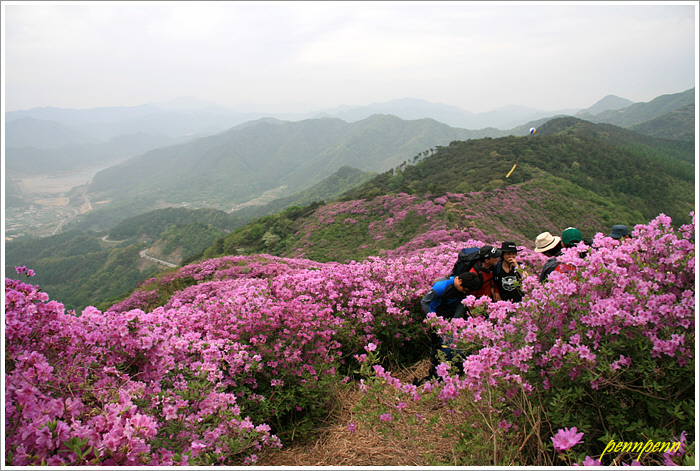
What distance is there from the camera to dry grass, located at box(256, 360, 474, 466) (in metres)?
2.43

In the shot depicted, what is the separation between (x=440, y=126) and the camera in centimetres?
17350

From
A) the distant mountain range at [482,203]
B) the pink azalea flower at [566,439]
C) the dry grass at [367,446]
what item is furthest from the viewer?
the distant mountain range at [482,203]

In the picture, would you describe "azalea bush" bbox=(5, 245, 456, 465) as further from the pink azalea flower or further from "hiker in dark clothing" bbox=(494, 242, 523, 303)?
the pink azalea flower

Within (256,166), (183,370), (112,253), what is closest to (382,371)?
(183,370)

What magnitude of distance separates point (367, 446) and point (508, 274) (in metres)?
2.04

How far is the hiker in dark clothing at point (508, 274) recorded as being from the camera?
3.41m

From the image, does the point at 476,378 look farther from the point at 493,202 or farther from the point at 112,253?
the point at 112,253

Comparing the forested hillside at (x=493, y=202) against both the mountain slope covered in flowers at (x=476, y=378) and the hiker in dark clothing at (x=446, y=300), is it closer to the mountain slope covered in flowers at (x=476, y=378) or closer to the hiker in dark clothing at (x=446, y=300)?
the hiker in dark clothing at (x=446, y=300)

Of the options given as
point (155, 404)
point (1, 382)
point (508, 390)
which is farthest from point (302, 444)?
point (1, 382)

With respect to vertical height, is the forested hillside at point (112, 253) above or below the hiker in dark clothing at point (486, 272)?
below

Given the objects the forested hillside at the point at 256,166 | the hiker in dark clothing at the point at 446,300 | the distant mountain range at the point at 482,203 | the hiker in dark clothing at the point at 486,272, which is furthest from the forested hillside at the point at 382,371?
the forested hillside at the point at 256,166

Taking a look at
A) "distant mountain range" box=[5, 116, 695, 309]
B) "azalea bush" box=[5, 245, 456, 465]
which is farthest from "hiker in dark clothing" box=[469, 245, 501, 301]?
"distant mountain range" box=[5, 116, 695, 309]

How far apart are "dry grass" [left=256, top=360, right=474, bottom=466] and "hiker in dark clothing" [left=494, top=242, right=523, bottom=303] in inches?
49.4

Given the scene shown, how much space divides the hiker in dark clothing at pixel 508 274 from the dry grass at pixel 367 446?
1254mm
